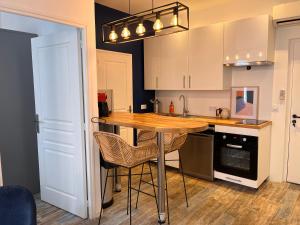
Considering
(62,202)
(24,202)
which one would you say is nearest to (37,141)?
(62,202)

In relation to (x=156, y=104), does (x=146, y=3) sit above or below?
above

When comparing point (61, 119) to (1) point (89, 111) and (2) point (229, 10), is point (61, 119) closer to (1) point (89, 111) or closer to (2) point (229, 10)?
(1) point (89, 111)

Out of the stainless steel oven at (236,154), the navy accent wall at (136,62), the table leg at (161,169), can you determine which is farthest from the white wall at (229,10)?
the table leg at (161,169)

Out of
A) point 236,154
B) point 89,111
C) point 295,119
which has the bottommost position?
point 236,154

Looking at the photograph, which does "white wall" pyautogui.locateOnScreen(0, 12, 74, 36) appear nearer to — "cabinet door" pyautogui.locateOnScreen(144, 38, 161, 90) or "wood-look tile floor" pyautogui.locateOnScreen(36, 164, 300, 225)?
"cabinet door" pyautogui.locateOnScreen(144, 38, 161, 90)

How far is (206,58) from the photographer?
3922mm

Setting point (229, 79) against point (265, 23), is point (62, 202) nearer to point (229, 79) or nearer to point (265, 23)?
point (229, 79)

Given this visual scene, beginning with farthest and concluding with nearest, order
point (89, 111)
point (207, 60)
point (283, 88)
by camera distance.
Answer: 1. point (207, 60)
2. point (283, 88)
3. point (89, 111)

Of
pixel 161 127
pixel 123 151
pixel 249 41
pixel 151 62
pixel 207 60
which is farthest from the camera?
pixel 151 62

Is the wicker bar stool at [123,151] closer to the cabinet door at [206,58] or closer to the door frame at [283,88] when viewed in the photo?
the cabinet door at [206,58]

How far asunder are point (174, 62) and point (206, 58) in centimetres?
64

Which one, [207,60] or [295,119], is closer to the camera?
[295,119]

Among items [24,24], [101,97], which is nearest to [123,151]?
[101,97]

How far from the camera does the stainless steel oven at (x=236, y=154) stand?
3.32m
